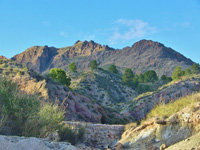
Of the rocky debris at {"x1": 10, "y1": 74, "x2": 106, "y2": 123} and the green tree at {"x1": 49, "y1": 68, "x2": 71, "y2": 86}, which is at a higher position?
the green tree at {"x1": 49, "y1": 68, "x2": 71, "y2": 86}

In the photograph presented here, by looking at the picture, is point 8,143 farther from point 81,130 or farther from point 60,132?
point 81,130

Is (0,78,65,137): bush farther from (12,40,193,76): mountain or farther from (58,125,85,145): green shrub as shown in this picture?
(12,40,193,76): mountain

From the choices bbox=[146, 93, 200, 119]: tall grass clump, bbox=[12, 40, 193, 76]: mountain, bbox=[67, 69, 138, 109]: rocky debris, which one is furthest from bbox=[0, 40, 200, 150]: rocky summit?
bbox=[12, 40, 193, 76]: mountain

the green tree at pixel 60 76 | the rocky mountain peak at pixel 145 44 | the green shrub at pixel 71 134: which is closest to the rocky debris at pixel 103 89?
the green tree at pixel 60 76

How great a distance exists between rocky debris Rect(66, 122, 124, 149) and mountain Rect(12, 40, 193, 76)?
10158 centimetres

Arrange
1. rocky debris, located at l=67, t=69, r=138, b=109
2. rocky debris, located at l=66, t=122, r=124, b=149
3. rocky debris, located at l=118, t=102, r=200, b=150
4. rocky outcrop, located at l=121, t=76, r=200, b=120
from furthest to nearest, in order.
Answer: rocky debris, located at l=67, t=69, r=138, b=109
rocky outcrop, located at l=121, t=76, r=200, b=120
rocky debris, located at l=66, t=122, r=124, b=149
rocky debris, located at l=118, t=102, r=200, b=150

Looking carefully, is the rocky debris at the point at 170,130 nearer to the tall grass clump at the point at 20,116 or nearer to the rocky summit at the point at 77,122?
the rocky summit at the point at 77,122

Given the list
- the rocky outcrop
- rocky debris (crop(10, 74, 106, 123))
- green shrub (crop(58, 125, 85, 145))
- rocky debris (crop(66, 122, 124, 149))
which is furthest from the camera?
the rocky outcrop

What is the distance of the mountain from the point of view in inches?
4974

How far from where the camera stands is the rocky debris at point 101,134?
12.7 metres

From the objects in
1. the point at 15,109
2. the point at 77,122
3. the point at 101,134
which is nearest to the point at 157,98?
the point at 101,134

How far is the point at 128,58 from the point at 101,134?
142714 mm

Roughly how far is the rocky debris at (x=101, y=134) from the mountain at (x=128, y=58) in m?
102

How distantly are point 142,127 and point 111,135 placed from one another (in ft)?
10.5
